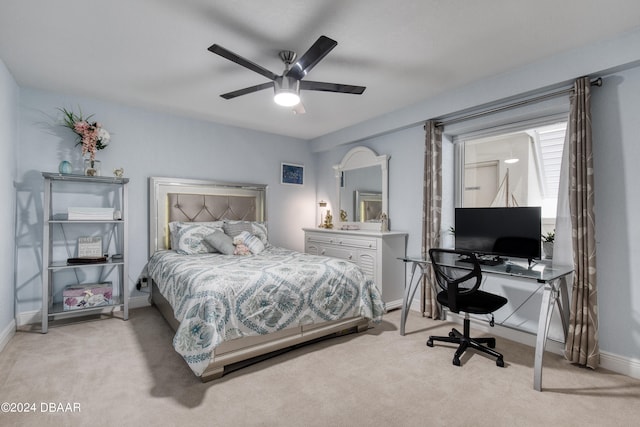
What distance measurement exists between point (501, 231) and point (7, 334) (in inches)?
178

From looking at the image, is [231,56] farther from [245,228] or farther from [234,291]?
[245,228]

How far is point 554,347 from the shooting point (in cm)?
267

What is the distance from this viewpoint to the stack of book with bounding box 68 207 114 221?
3215 millimetres

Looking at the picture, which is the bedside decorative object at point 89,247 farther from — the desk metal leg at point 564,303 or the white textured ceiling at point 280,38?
the desk metal leg at point 564,303

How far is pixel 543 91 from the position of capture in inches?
108

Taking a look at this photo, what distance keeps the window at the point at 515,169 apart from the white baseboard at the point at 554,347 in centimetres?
98

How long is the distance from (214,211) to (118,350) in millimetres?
2058

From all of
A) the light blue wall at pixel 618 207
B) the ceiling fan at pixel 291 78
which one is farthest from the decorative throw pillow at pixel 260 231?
the light blue wall at pixel 618 207

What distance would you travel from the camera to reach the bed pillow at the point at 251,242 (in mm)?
3645

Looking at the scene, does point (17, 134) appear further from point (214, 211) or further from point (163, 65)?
point (214, 211)

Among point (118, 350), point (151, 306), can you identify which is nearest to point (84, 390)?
point (118, 350)

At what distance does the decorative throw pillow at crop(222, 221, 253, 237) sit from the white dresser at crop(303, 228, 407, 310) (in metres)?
1.22

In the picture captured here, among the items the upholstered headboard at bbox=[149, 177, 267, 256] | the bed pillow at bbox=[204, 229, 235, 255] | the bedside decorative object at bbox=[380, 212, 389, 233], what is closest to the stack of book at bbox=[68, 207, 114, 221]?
the upholstered headboard at bbox=[149, 177, 267, 256]

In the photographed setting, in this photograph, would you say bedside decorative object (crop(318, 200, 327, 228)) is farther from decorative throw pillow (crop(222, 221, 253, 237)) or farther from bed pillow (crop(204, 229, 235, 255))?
bed pillow (crop(204, 229, 235, 255))
